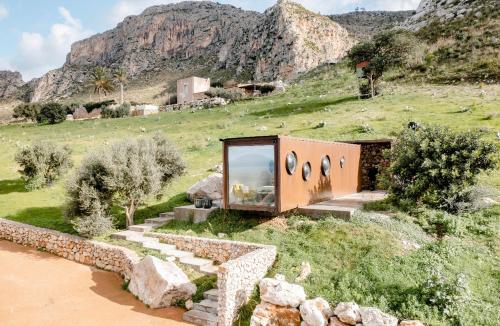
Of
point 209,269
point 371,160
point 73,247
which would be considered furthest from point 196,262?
point 371,160

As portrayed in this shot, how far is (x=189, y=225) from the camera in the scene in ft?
55.8

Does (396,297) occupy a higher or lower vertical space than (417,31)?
lower

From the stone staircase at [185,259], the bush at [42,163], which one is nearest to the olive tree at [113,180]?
the stone staircase at [185,259]

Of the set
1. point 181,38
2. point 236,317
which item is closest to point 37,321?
point 236,317

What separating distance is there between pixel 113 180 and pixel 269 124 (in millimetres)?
20337

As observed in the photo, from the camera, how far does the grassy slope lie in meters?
23.6

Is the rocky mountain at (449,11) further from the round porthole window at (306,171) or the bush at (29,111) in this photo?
the bush at (29,111)

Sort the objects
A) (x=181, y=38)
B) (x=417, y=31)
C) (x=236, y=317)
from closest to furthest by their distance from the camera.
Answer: (x=236, y=317) < (x=417, y=31) < (x=181, y=38)

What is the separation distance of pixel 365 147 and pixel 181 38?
13451cm

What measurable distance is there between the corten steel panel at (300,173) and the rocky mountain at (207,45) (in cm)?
6339

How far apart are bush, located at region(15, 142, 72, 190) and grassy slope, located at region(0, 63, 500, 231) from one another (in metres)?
0.74

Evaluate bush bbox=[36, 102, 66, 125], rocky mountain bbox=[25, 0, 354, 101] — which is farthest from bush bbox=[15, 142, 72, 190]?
rocky mountain bbox=[25, 0, 354, 101]

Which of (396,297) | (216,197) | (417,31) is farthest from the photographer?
(417,31)

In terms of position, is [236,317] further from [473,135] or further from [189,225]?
[473,135]
